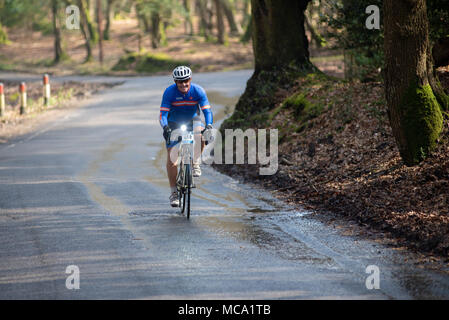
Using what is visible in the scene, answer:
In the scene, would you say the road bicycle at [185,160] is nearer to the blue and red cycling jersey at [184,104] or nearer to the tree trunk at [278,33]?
the blue and red cycling jersey at [184,104]

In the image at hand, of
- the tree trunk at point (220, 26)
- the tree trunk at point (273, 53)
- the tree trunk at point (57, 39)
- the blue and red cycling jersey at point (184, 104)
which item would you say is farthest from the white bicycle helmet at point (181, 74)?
the tree trunk at point (57, 39)

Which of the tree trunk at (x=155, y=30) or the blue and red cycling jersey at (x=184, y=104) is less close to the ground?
the tree trunk at (x=155, y=30)

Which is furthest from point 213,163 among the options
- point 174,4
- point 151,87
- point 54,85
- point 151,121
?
point 174,4

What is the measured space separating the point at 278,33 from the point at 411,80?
7015mm

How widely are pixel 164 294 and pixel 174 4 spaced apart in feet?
158

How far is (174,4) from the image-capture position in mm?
52562

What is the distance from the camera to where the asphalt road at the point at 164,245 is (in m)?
6.51

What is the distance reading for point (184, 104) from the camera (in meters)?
10.3

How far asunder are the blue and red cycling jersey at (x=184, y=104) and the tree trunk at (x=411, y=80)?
286 centimetres

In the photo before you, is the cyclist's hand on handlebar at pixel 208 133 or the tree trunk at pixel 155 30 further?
the tree trunk at pixel 155 30

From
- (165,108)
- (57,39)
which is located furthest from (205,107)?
(57,39)

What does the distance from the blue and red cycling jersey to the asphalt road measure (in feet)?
4.60

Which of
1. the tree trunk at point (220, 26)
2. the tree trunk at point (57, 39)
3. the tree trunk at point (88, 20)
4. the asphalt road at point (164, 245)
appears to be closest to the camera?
the asphalt road at point (164, 245)

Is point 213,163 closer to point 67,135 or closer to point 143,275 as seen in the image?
point 67,135
